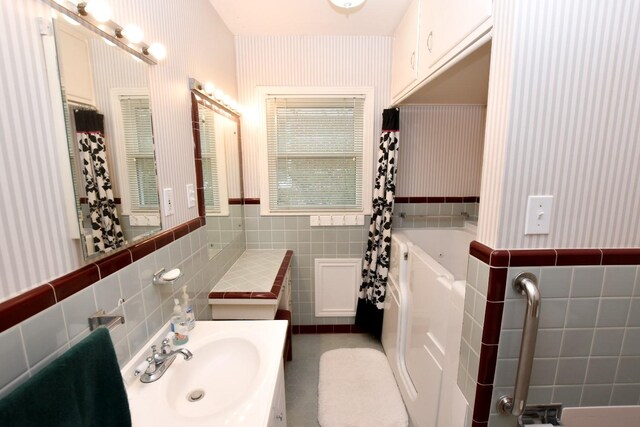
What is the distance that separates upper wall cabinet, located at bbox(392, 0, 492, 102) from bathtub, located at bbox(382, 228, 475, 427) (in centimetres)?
101

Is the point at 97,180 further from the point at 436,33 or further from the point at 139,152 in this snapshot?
the point at 436,33

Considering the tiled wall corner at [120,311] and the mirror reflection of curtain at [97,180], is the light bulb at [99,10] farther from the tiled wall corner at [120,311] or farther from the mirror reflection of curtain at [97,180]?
the tiled wall corner at [120,311]

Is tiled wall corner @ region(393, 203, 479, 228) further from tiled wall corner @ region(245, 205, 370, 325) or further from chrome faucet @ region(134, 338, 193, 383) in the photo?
chrome faucet @ region(134, 338, 193, 383)

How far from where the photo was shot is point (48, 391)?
56cm

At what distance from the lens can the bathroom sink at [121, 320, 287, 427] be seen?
0.82 metres

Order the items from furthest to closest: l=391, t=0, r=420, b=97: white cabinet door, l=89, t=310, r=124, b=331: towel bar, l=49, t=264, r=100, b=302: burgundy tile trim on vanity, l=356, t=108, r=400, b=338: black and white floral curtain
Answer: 1. l=356, t=108, r=400, b=338: black and white floral curtain
2. l=391, t=0, r=420, b=97: white cabinet door
3. l=89, t=310, r=124, b=331: towel bar
4. l=49, t=264, r=100, b=302: burgundy tile trim on vanity

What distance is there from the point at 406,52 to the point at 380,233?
1.29 metres

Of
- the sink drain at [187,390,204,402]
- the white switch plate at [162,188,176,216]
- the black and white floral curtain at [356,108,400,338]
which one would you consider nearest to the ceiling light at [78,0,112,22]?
the white switch plate at [162,188,176,216]

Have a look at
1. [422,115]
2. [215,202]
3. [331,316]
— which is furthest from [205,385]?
[422,115]

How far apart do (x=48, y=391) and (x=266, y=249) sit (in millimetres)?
1889

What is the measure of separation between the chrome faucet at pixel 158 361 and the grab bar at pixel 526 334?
1.15m

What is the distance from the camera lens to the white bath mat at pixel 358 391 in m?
1.71

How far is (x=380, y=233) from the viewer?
2.25 m

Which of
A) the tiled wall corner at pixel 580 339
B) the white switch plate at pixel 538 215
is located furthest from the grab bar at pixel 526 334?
the white switch plate at pixel 538 215
